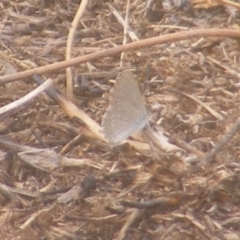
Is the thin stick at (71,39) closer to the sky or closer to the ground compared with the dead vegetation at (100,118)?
closer to the sky

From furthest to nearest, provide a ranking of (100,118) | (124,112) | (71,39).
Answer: (71,39) < (100,118) < (124,112)

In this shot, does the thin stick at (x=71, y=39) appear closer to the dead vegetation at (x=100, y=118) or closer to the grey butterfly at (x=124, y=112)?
the dead vegetation at (x=100, y=118)

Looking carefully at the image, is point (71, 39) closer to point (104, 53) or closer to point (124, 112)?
point (104, 53)

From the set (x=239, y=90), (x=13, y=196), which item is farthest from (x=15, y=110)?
(x=239, y=90)

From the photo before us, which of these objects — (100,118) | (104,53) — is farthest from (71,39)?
(100,118)

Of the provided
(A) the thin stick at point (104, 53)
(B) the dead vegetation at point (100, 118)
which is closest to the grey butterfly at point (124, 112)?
(B) the dead vegetation at point (100, 118)

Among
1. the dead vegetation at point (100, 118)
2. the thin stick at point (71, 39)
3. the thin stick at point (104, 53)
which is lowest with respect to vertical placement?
the dead vegetation at point (100, 118)
